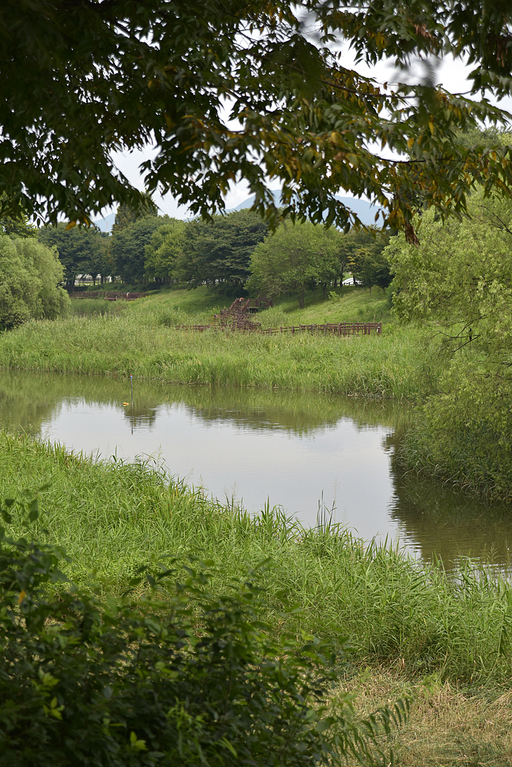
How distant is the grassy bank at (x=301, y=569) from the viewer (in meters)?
5.39

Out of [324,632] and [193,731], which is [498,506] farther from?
[193,731]

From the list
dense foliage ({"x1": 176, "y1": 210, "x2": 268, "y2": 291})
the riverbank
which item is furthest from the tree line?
the riverbank

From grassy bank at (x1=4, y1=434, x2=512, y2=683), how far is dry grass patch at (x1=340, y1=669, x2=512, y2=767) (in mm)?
268

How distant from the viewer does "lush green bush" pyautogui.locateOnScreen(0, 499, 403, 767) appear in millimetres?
2164

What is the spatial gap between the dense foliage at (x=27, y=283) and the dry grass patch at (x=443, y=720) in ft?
120

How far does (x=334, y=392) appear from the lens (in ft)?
78.4

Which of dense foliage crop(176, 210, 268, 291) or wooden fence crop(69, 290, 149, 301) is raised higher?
dense foliage crop(176, 210, 268, 291)

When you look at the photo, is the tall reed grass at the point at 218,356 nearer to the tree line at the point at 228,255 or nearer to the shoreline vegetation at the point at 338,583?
the shoreline vegetation at the point at 338,583

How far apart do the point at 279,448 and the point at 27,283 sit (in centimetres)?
2966

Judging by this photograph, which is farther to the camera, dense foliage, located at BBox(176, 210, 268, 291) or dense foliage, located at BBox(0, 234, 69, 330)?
dense foliage, located at BBox(176, 210, 268, 291)

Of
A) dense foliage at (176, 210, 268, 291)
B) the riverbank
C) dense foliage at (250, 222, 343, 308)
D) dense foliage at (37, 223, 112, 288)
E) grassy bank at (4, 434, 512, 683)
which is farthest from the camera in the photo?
dense foliage at (37, 223, 112, 288)

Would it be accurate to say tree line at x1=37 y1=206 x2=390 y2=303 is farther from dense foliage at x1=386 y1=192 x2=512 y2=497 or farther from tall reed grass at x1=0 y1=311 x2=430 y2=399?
dense foliage at x1=386 y1=192 x2=512 y2=497

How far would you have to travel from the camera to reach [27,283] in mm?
40906

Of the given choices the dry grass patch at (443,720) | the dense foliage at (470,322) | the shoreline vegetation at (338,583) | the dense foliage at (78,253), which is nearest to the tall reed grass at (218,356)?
the dense foliage at (470,322)
